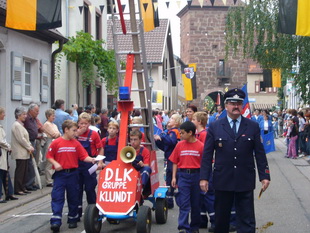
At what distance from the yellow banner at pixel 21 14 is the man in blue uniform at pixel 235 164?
263 inches

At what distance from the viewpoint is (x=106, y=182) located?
26.3ft

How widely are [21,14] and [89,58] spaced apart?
391 inches

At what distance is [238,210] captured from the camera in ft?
21.4

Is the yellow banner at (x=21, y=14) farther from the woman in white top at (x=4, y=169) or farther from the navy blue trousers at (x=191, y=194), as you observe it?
the navy blue trousers at (x=191, y=194)

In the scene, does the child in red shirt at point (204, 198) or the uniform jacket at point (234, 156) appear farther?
the child in red shirt at point (204, 198)

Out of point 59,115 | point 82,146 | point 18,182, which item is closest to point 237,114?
point 82,146

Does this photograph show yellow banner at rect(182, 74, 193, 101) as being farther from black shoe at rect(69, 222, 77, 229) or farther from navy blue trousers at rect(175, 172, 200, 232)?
navy blue trousers at rect(175, 172, 200, 232)

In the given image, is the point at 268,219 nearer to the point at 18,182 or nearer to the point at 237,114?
the point at 237,114

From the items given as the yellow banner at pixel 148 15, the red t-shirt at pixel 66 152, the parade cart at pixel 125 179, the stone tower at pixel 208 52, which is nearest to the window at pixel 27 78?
the yellow banner at pixel 148 15

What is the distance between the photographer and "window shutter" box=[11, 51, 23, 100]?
14930mm

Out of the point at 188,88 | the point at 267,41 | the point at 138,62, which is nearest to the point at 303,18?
the point at 138,62

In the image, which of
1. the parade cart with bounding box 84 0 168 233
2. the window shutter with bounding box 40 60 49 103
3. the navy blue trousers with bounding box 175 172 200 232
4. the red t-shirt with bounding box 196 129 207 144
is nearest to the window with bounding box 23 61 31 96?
the window shutter with bounding box 40 60 49 103

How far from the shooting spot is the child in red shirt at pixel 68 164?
8.53 meters

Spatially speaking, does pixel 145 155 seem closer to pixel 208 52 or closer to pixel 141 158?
pixel 141 158
